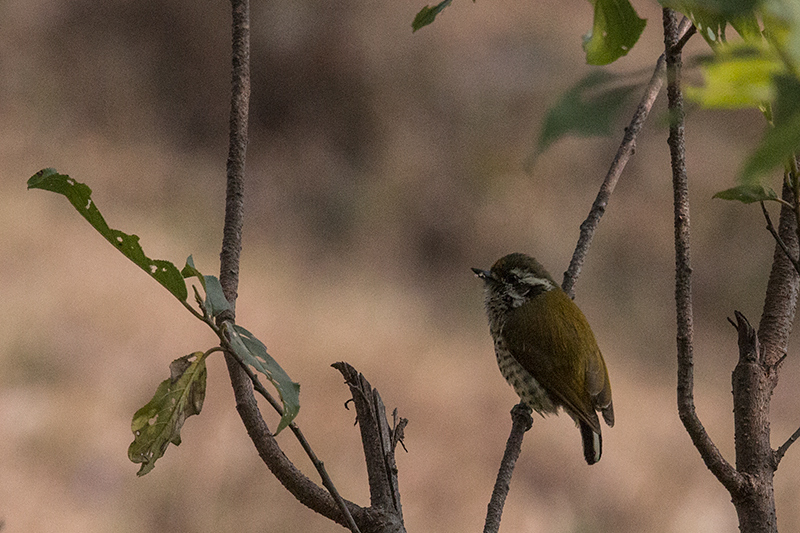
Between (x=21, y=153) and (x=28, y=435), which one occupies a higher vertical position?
(x=21, y=153)

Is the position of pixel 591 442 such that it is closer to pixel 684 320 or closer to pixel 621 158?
pixel 621 158

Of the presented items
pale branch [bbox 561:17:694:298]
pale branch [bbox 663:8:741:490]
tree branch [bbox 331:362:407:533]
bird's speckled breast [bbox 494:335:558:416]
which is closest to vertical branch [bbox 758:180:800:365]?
pale branch [bbox 663:8:741:490]

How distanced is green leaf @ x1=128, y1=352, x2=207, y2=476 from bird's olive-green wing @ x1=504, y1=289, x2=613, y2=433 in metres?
1.41

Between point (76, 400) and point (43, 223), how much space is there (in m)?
1.07

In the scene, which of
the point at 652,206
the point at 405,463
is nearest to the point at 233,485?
the point at 405,463

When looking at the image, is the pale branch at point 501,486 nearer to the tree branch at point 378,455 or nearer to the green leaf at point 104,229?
the tree branch at point 378,455

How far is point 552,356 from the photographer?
2092 millimetres

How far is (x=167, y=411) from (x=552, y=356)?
149 centimetres

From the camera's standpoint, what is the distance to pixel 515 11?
5.21 m

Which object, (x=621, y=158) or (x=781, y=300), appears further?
(x=621, y=158)

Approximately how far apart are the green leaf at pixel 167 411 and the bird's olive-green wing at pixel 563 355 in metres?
1.41

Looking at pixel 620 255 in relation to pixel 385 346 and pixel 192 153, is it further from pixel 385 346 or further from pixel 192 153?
pixel 192 153

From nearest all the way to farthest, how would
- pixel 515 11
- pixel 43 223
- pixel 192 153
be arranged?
pixel 43 223
pixel 192 153
pixel 515 11

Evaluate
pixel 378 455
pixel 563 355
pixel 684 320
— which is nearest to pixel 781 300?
pixel 684 320
